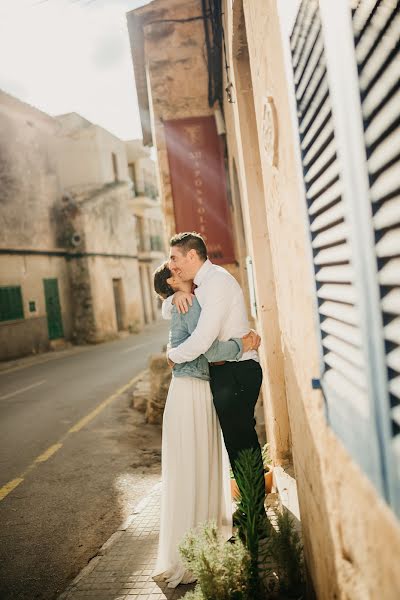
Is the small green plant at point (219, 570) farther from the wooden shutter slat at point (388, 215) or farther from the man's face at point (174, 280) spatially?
the wooden shutter slat at point (388, 215)

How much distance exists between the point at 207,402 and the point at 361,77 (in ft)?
7.35

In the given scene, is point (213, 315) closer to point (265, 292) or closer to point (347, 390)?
point (265, 292)

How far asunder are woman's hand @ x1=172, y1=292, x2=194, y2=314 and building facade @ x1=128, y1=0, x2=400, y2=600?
64 centimetres

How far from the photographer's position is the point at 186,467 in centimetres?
284

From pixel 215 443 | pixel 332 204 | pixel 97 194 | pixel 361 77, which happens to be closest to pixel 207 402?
pixel 215 443

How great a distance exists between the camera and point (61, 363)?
1446 centimetres

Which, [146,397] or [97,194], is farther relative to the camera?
[97,194]

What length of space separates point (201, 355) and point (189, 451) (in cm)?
59

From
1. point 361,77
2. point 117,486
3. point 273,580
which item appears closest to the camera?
point 361,77

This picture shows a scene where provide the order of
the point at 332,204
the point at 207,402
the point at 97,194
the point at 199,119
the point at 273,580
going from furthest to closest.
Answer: the point at 97,194, the point at 199,119, the point at 207,402, the point at 273,580, the point at 332,204

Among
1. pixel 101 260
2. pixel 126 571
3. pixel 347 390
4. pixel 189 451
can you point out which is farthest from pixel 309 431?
pixel 101 260

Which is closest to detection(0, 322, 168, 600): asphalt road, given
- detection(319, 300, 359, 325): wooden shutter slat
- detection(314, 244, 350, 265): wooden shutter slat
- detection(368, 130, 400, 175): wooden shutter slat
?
detection(319, 300, 359, 325): wooden shutter slat

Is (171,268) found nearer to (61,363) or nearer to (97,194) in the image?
(61,363)

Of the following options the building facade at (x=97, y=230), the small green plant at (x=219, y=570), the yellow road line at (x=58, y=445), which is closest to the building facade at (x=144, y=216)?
the building facade at (x=97, y=230)
